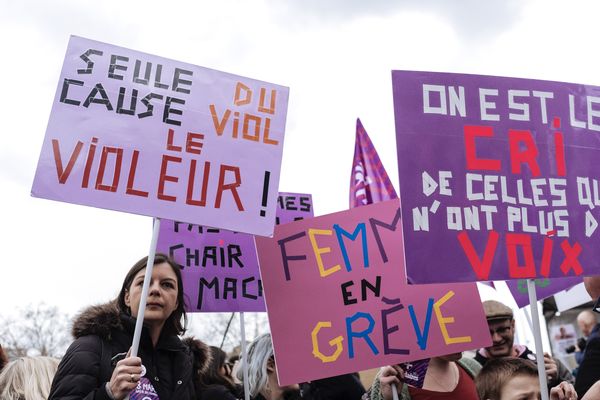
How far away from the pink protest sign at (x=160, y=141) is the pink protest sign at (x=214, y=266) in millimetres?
1087

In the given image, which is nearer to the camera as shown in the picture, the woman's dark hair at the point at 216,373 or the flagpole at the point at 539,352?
the flagpole at the point at 539,352

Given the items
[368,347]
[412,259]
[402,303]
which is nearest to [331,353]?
[368,347]

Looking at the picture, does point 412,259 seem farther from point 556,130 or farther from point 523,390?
point 556,130

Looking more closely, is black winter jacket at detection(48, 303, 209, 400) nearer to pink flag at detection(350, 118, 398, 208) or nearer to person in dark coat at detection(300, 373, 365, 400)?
person in dark coat at detection(300, 373, 365, 400)

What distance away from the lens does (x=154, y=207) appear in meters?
2.99

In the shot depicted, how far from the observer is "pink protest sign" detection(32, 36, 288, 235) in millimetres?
2945

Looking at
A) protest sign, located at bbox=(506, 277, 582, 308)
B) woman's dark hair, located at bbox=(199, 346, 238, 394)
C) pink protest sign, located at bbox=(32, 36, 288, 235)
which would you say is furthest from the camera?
protest sign, located at bbox=(506, 277, 582, 308)

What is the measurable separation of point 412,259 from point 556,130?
100 cm

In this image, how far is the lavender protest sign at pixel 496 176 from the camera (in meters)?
2.87

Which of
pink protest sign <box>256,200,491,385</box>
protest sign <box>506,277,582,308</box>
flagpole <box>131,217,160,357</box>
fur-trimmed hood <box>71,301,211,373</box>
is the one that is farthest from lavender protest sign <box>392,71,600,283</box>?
protest sign <box>506,277,582,308</box>

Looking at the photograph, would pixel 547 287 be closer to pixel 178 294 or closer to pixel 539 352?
pixel 539 352

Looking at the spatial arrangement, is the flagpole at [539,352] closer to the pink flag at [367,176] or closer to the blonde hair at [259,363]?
the blonde hair at [259,363]

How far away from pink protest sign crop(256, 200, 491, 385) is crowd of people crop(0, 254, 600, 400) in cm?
21

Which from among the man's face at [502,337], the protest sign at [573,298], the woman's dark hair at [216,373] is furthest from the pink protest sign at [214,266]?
the protest sign at [573,298]
